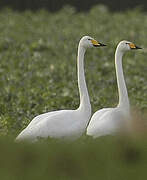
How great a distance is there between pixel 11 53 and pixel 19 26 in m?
4.16

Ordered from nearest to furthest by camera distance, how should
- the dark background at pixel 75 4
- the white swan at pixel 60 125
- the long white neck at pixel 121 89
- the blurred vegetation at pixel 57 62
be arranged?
the white swan at pixel 60 125 → the long white neck at pixel 121 89 → the blurred vegetation at pixel 57 62 → the dark background at pixel 75 4

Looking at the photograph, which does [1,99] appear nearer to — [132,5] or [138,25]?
[138,25]

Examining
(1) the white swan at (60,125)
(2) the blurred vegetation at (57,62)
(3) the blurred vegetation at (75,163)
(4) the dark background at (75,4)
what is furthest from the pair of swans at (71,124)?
(4) the dark background at (75,4)

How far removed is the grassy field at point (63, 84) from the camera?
3074 mm

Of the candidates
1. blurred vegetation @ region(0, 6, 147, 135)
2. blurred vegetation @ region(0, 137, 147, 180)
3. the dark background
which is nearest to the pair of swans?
blurred vegetation @ region(0, 6, 147, 135)

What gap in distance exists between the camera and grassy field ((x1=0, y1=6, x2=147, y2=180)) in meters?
3.07

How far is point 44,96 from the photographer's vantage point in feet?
35.0

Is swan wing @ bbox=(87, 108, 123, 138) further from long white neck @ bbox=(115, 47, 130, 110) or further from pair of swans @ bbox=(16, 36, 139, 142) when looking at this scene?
long white neck @ bbox=(115, 47, 130, 110)

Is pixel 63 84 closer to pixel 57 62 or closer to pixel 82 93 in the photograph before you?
pixel 57 62

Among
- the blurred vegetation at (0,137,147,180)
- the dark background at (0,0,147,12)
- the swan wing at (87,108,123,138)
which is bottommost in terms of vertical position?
the swan wing at (87,108,123,138)

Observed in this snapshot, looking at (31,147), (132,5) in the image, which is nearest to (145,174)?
(31,147)

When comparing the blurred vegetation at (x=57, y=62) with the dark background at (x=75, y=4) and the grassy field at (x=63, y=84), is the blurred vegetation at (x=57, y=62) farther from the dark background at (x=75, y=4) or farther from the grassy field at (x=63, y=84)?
the dark background at (x=75, y=4)

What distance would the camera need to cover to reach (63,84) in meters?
12.0

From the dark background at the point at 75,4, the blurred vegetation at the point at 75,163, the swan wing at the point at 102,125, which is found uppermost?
the dark background at the point at 75,4
